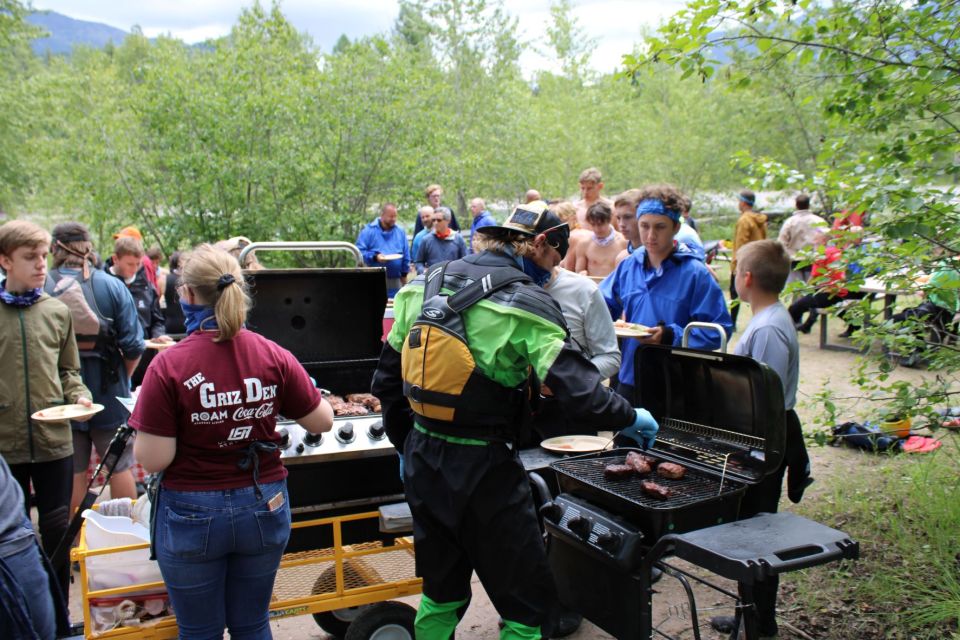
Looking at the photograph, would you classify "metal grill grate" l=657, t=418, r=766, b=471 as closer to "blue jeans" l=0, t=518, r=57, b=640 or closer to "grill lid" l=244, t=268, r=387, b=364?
"grill lid" l=244, t=268, r=387, b=364

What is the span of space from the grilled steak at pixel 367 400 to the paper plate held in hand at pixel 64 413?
1209 millimetres

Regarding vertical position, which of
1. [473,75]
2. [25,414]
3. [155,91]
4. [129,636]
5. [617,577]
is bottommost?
[129,636]

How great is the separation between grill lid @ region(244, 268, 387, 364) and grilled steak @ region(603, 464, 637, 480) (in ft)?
5.53

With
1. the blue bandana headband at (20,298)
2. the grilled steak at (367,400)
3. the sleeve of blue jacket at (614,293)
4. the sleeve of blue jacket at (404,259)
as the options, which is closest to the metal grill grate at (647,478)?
the grilled steak at (367,400)

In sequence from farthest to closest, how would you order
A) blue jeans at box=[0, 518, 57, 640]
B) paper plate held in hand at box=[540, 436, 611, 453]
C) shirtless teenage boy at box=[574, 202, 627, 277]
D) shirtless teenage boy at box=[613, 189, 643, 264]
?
shirtless teenage boy at box=[574, 202, 627, 277], shirtless teenage boy at box=[613, 189, 643, 264], paper plate held in hand at box=[540, 436, 611, 453], blue jeans at box=[0, 518, 57, 640]

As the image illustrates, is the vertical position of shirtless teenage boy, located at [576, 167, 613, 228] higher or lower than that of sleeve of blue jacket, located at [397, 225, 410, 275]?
higher

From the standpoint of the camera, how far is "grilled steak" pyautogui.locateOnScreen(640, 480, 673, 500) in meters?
2.89

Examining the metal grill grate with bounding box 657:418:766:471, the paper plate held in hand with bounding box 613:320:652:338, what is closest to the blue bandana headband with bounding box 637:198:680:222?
the paper plate held in hand with bounding box 613:320:652:338

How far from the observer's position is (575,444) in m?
3.59

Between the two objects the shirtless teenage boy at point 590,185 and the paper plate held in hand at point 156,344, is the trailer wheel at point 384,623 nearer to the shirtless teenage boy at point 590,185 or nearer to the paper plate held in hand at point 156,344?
the paper plate held in hand at point 156,344

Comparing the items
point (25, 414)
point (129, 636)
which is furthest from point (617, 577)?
point (25, 414)

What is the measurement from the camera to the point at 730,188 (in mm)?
22562

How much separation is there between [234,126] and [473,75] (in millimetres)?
12882

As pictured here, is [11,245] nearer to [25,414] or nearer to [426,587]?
[25,414]
